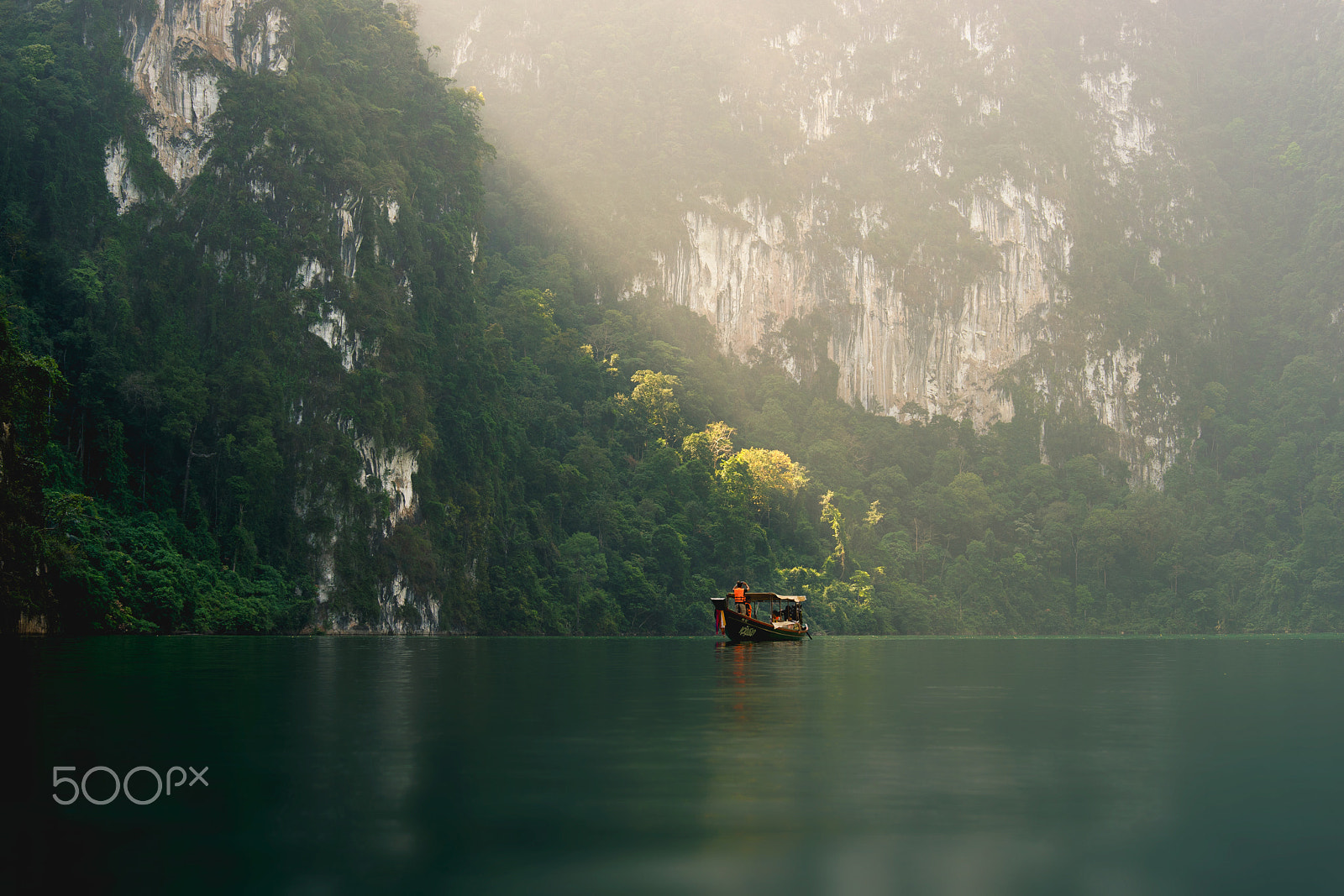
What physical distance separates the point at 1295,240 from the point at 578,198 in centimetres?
10426

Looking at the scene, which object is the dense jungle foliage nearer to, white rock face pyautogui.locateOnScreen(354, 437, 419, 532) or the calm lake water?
white rock face pyautogui.locateOnScreen(354, 437, 419, 532)

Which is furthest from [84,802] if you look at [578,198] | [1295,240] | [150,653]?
[1295,240]

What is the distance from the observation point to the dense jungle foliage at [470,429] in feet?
207

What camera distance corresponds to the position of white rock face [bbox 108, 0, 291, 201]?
75.2m

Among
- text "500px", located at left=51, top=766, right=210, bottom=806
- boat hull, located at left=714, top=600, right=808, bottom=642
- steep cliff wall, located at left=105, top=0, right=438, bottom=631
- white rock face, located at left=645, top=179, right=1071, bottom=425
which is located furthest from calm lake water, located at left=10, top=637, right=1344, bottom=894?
white rock face, located at left=645, top=179, right=1071, bottom=425

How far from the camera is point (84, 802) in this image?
950 centimetres

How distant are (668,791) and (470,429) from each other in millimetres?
73994

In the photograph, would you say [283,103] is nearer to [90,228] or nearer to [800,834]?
[90,228]

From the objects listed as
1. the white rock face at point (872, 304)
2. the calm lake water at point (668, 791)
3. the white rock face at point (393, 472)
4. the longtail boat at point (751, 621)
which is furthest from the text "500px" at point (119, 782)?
the white rock face at point (872, 304)

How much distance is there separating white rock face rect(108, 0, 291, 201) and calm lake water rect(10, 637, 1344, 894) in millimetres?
62353

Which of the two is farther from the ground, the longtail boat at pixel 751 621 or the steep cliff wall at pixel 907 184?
the steep cliff wall at pixel 907 184

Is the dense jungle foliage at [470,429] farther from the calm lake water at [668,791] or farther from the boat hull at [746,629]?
the calm lake water at [668,791]

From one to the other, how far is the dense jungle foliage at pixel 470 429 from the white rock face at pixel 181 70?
1.32 meters

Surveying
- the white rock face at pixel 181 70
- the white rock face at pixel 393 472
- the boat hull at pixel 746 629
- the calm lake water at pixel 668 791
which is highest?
the white rock face at pixel 181 70
